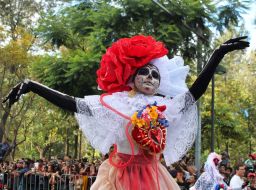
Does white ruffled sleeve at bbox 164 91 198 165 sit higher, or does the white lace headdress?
the white lace headdress

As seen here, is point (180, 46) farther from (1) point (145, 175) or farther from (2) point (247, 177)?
(1) point (145, 175)

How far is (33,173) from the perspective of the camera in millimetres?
14781

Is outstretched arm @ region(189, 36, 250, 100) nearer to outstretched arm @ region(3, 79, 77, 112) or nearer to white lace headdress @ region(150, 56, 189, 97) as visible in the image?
white lace headdress @ region(150, 56, 189, 97)

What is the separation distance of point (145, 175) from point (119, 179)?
0.67ft

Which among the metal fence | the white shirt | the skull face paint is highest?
the skull face paint

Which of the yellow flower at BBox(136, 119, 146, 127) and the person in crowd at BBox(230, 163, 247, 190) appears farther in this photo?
the person in crowd at BBox(230, 163, 247, 190)

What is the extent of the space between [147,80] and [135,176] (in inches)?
31.3

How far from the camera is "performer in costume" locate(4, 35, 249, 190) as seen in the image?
401cm

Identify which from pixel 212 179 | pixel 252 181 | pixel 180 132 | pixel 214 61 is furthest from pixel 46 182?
pixel 214 61

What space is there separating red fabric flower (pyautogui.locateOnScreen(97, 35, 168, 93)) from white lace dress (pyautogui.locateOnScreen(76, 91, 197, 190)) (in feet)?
0.39

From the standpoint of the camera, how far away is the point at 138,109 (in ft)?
13.6

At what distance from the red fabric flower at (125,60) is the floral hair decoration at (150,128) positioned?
0.34 meters

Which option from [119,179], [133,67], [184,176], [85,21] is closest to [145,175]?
[119,179]

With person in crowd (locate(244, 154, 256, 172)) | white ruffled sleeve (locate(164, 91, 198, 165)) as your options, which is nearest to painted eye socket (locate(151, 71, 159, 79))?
white ruffled sleeve (locate(164, 91, 198, 165))
